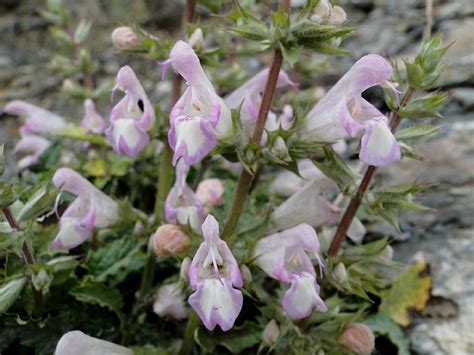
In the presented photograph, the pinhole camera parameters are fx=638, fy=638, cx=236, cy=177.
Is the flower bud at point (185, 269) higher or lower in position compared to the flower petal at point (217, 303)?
lower

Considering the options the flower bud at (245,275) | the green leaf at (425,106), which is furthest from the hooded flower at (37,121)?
the green leaf at (425,106)

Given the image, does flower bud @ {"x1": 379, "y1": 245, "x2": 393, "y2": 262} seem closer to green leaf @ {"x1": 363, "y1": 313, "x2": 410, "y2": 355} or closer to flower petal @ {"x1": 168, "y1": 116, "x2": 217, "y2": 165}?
green leaf @ {"x1": 363, "y1": 313, "x2": 410, "y2": 355}

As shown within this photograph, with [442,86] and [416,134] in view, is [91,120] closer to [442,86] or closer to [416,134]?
[416,134]

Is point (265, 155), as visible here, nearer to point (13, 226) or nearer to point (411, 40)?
point (13, 226)

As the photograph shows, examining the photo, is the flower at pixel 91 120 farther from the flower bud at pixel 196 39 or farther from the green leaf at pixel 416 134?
the green leaf at pixel 416 134

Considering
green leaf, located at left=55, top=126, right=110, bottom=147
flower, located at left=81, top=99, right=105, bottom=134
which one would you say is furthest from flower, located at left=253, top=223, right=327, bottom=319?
flower, located at left=81, top=99, right=105, bottom=134

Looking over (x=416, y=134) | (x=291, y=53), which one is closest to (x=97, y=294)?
(x=291, y=53)
